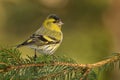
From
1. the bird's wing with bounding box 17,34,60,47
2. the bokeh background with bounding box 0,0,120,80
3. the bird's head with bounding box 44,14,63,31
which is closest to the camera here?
the bird's wing with bounding box 17,34,60,47

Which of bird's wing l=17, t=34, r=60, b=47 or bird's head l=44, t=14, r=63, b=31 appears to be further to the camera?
bird's head l=44, t=14, r=63, b=31

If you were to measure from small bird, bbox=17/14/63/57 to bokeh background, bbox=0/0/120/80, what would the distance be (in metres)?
3.14

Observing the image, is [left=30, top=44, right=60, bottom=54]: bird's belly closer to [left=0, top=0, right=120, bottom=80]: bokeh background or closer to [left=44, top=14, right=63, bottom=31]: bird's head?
[left=44, top=14, right=63, bottom=31]: bird's head

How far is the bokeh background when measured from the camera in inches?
313

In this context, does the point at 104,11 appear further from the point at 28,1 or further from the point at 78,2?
the point at 28,1

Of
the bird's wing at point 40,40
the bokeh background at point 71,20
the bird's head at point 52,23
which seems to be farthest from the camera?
the bokeh background at point 71,20

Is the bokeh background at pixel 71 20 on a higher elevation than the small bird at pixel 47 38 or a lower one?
higher

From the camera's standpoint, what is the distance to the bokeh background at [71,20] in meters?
7.94

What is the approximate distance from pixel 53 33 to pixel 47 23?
0.21 m

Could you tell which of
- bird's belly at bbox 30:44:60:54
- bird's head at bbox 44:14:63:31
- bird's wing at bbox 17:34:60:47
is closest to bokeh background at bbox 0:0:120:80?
bird's head at bbox 44:14:63:31

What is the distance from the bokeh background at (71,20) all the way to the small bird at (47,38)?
314 centimetres

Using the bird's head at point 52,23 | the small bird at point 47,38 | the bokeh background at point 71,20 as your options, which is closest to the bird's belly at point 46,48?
the small bird at point 47,38

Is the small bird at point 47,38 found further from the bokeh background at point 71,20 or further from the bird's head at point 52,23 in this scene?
the bokeh background at point 71,20

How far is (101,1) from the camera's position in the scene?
28.6ft
